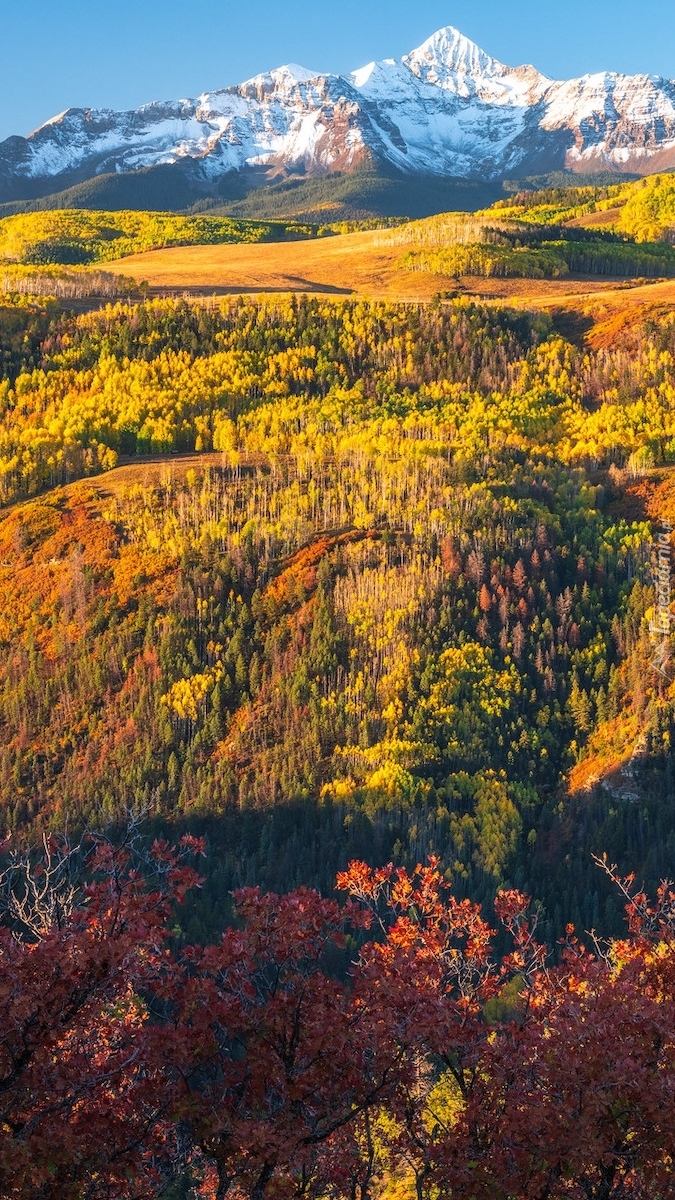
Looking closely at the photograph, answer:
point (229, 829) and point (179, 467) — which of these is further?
point (179, 467)

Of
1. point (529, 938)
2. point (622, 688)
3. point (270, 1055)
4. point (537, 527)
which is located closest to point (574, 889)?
point (622, 688)

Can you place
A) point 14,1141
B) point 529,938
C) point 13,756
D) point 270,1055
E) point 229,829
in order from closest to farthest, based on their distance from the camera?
point 14,1141
point 270,1055
point 529,938
point 229,829
point 13,756

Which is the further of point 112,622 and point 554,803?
point 112,622

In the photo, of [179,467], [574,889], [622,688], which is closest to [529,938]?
[574,889]

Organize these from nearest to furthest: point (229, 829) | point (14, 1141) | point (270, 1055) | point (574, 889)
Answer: point (14, 1141) < point (270, 1055) < point (574, 889) < point (229, 829)

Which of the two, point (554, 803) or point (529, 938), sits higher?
point (529, 938)

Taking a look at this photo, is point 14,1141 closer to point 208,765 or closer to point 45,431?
point 208,765

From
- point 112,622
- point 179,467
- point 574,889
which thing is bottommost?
point 574,889

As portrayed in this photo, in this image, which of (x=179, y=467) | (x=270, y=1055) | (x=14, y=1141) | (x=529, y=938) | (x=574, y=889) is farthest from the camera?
(x=179, y=467)

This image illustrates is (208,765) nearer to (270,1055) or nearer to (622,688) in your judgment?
(622,688)
